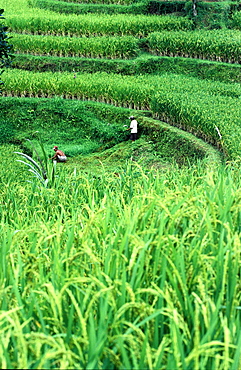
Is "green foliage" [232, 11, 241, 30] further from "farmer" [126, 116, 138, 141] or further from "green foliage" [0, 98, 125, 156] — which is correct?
"farmer" [126, 116, 138, 141]

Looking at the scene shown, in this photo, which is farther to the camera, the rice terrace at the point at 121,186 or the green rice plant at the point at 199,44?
the green rice plant at the point at 199,44

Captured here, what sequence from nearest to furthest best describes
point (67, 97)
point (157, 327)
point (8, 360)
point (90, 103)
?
point (8, 360) < point (157, 327) < point (90, 103) < point (67, 97)

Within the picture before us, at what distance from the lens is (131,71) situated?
55.5 feet

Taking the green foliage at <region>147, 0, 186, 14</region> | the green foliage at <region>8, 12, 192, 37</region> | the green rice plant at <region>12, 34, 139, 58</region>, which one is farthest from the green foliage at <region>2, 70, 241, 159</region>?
the green foliage at <region>147, 0, 186, 14</region>

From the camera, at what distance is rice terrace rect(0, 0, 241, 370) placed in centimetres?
147

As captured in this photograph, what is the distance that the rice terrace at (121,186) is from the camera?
147 cm

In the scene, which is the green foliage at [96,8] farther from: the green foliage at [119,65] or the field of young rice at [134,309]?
the field of young rice at [134,309]

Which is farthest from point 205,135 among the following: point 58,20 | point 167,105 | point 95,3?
point 95,3

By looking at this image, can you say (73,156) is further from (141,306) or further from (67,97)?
(141,306)

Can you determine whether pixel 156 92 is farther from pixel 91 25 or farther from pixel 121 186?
pixel 121 186

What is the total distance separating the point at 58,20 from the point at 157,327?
19000 mm

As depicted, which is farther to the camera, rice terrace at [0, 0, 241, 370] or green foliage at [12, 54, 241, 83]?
green foliage at [12, 54, 241, 83]

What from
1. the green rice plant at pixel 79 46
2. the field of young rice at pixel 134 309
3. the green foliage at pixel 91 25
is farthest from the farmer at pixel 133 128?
the field of young rice at pixel 134 309

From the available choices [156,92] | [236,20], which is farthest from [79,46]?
[236,20]
